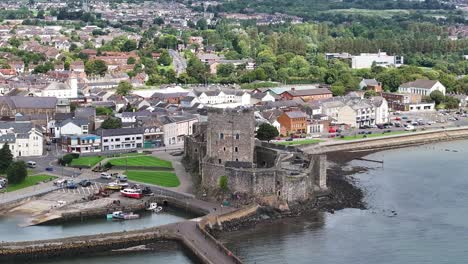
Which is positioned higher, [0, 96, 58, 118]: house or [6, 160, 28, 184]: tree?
[0, 96, 58, 118]: house

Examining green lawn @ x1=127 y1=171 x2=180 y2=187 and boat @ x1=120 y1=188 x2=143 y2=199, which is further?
green lawn @ x1=127 y1=171 x2=180 y2=187

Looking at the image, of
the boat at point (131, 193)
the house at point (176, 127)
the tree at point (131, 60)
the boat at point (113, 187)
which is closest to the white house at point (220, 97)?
the house at point (176, 127)

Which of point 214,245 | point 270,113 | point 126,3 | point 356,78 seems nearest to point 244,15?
point 126,3

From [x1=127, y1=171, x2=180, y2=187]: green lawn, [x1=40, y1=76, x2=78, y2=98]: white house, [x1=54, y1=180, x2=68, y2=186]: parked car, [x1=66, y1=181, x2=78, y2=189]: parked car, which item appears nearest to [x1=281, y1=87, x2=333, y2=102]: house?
[x1=40, y1=76, x2=78, y2=98]: white house

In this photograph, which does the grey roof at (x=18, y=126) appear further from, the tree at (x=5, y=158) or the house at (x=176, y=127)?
the house at (x=176, y=127)

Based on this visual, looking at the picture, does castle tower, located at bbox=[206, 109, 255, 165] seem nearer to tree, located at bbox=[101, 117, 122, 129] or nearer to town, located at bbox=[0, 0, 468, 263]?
town, located at bbox=[0, 0, 468, 263]

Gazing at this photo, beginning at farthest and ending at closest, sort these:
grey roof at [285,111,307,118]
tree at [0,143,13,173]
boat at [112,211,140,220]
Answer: grey roof at [285,111,307,118]
tree at [0,143,13,173]
boat at [112,211,140,220]
